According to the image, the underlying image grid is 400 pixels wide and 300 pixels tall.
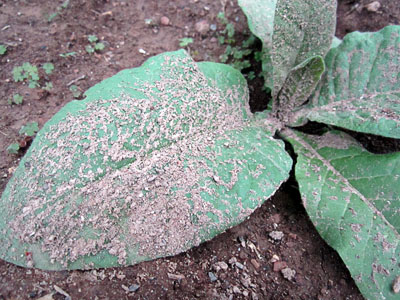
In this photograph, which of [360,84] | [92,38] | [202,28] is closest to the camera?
[360,84]

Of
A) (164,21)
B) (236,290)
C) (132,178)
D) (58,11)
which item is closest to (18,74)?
(58,11)

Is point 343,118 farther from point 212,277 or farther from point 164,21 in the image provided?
point 164,21

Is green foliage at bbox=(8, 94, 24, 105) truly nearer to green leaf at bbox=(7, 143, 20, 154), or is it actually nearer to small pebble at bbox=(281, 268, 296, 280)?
green leaf at bbox=(7, 143, 20, 154)

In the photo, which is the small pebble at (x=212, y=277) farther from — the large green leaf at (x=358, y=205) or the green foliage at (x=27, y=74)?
the green foliage at (x=27, y=74)

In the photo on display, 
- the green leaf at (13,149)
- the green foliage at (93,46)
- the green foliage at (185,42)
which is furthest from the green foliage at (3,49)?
the green foliage at (185,42)

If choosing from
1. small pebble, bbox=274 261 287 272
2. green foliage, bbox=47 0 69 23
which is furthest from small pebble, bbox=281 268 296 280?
green foliage, bbox=47 0 69 23

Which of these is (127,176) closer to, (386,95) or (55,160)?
(55,160)

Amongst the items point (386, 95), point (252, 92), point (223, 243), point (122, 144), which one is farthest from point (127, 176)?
point (386, 95)
